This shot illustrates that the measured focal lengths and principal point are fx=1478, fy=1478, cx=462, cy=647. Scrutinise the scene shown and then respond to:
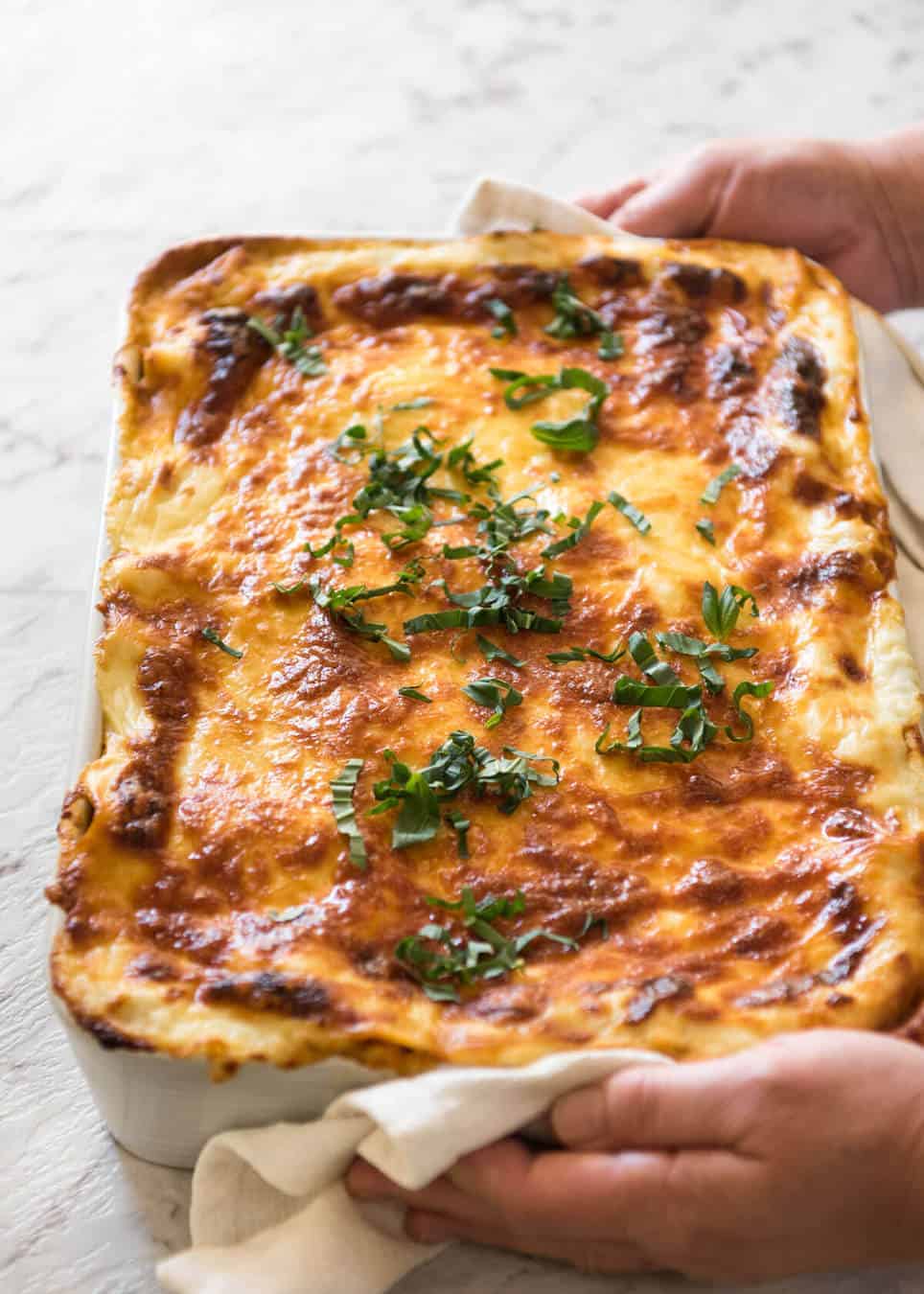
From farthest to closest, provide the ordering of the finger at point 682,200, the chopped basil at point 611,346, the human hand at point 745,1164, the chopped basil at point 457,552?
the finger at point 682,200, the chopped basil at point 611,346, the chopped basil at point 457,552, the human hand at point 745,1164

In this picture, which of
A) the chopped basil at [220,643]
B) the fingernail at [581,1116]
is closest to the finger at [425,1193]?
the fingernail at [581,1116]

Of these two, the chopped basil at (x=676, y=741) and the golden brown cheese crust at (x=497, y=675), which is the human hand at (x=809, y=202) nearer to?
the golden brown cheese crust at (x=497, y=675)

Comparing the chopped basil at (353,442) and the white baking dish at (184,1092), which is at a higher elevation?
the chopped basil at (353,442)

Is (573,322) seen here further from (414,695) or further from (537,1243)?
Result: (537,1243)

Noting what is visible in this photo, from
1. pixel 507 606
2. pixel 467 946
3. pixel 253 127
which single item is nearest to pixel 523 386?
pixel 507 606

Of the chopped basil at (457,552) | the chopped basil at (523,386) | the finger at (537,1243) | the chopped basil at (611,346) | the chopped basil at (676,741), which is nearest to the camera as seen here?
the finger at (537,1243)

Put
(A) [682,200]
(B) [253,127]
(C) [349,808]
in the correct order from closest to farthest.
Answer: (C) [349,808], (A) [682,200], (B) [253,127]
